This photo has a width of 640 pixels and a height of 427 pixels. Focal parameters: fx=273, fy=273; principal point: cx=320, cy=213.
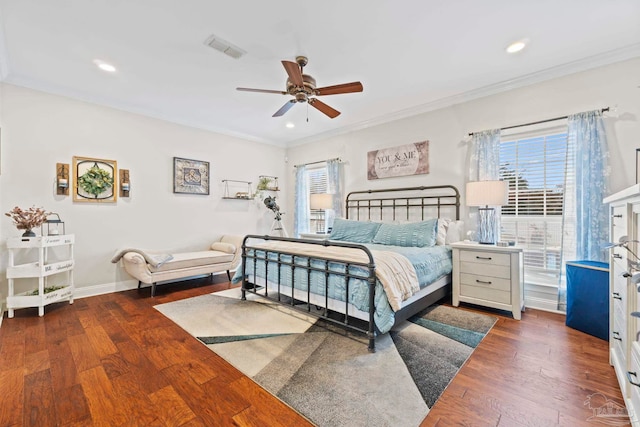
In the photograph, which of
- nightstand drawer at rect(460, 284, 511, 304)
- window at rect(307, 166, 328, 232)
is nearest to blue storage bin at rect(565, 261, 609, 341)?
nightstand drawer at rect(460, 284, 511, 304)

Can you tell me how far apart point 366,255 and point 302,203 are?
359cm

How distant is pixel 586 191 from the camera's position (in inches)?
112

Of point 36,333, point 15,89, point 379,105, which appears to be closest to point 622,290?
point 379,105

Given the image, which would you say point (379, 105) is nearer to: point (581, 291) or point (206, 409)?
point (581, 291)

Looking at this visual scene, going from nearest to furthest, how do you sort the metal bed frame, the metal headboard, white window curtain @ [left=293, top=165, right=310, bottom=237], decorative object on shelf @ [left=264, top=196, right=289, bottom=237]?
the metal bed frame < the metal headboard < decorative object on shelf @ [left=264, top=196, right=289, bottom=237] < white window curtain @ [left=293, top=165, right=310, bottom=237]

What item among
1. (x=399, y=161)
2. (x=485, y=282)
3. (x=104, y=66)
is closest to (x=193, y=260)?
(x=104, y=66)

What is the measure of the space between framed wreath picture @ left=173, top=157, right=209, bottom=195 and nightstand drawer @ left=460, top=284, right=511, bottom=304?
4.44m

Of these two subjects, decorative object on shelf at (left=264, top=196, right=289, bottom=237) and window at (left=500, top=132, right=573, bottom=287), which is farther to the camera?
decorative object on shelf at (left=264, top=196, right=289, bottom=237)

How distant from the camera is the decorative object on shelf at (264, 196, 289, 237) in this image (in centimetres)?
584

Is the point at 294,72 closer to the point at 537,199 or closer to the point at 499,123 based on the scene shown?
the point at 499,123

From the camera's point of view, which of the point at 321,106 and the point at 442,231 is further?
the point at 442,231

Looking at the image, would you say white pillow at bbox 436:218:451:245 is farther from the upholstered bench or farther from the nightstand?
the upholstered bench

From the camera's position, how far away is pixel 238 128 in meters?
5.34

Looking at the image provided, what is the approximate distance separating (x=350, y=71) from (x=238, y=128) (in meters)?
2.91
